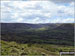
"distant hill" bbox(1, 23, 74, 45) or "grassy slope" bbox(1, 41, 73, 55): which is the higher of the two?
"distant hill" bbox(1, 23, 74, 45)

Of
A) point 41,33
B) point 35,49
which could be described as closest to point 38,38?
point 41,33

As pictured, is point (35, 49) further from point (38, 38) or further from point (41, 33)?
point (41, 33)

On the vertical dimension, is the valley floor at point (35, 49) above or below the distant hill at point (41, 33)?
below

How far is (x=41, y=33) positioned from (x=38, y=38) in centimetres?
11

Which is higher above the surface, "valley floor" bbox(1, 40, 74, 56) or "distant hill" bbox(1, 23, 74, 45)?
"distant hill" bbox(1, 23, 74, 45)

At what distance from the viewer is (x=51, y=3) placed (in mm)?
2133

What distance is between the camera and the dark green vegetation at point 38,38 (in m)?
2.15

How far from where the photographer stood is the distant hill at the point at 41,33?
84.6 inches

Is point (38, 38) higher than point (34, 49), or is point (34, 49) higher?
point (38, 38)

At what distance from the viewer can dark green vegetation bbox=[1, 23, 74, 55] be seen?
2154 mm

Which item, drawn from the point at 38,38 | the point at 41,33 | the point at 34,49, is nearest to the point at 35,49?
the point at 34,49

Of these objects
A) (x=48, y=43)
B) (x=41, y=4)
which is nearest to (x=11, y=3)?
(x=41, y=4)

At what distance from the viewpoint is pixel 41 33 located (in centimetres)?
222

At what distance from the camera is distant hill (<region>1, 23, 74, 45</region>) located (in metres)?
2.15
